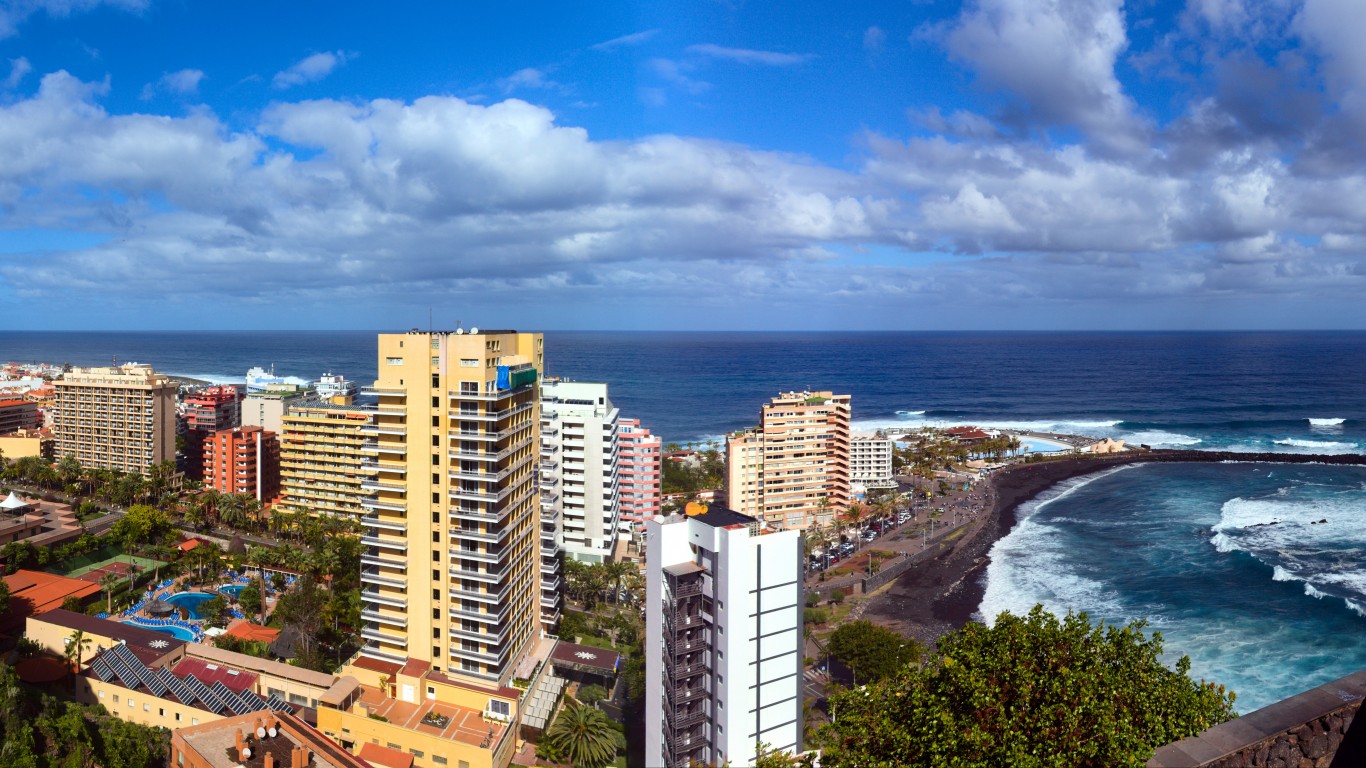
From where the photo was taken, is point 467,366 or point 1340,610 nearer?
point 467,366

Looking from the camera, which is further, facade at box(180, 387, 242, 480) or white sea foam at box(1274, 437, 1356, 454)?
white sea foam at box(1274, 437, 1356, 454)

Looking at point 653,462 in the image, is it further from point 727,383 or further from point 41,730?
point 727,383

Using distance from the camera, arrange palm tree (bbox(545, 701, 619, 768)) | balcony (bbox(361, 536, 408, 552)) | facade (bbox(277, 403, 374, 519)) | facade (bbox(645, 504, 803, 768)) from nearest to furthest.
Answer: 1. facade (bbox(645, 504, 803, 768))
2. palm tree (bbox(545, 701, 619, 768))
3. balcony (bbox(361, 536, 408, 552))
4. facade (bbox(277, 403, 374, 519))

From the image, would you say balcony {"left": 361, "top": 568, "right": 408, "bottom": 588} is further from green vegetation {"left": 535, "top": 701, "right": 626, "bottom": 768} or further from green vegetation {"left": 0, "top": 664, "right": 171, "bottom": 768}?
green vegetation {"left": 535, "top": 701, "right": 626, "bottom": 768}

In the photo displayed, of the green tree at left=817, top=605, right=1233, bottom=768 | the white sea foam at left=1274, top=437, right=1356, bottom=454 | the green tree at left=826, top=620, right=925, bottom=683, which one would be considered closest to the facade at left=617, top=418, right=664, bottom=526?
the green tree at left=826, top=620, right=925, bottom=683

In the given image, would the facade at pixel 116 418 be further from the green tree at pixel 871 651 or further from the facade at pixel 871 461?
the facade at pixel 871 461

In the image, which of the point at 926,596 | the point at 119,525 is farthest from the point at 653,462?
the point at 119,525

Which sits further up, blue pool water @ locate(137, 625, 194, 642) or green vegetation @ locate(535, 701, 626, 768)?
blue pool water @ locate(137, 625, 194, 642)
